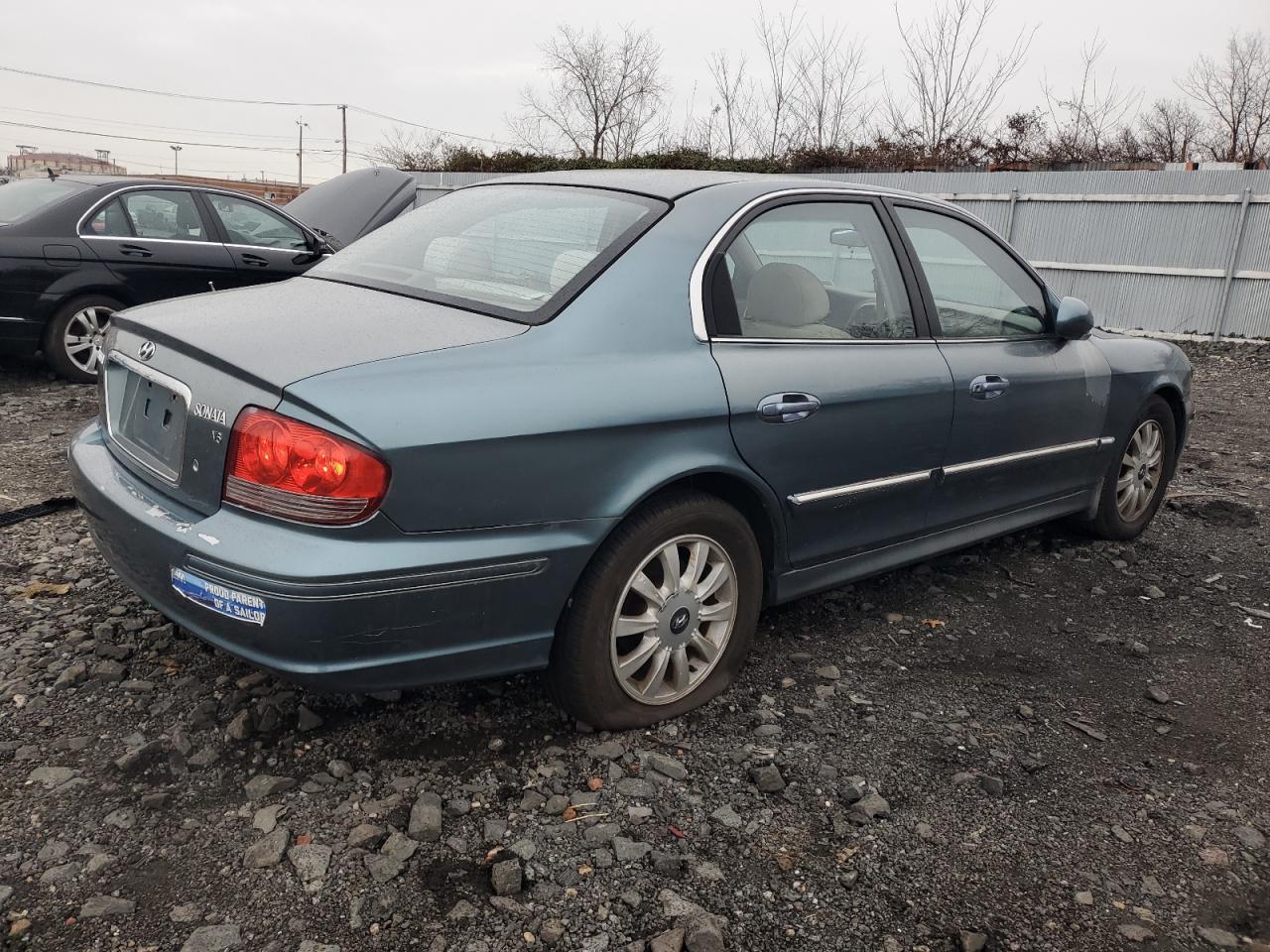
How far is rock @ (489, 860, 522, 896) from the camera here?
219 cm

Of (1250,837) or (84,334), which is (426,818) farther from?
(84,334)

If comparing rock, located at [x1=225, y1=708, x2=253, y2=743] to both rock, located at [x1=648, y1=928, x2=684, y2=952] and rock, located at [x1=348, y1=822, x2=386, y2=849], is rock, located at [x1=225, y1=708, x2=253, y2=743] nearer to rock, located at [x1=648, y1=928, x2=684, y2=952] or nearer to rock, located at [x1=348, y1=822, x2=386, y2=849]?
rock, located at [x1=348, y1=822, x2=386, y2=849]

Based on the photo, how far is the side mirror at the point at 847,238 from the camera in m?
3.44

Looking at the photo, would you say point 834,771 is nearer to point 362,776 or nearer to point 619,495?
point 619,495

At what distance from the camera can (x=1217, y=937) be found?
217 centimetres

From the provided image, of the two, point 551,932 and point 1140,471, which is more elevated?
point 1140,471

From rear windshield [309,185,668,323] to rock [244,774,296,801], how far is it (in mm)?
1317

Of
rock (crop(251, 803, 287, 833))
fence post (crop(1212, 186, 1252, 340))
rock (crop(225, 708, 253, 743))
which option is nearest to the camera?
rock (crop(251, 803, 287, 833))

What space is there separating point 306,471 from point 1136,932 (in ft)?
6.83

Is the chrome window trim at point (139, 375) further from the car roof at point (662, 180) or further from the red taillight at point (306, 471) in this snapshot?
the car roof at point (662, 180)

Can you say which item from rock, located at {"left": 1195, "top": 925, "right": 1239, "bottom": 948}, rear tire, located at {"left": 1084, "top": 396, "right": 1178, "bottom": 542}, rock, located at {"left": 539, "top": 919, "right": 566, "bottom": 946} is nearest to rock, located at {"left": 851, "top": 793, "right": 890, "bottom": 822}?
rock, located at {"left": 1195, "top": 925, "right": 1239, "bottom": 948}

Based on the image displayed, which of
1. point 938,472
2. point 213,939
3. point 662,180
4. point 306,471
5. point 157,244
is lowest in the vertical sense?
point 213,939

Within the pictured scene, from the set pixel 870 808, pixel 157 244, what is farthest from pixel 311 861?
pixel 157 244

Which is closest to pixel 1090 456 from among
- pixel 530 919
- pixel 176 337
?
pixel 530 919
